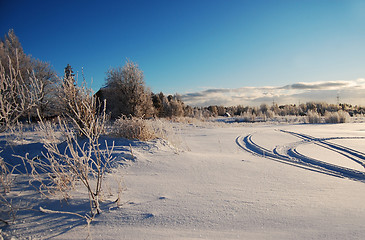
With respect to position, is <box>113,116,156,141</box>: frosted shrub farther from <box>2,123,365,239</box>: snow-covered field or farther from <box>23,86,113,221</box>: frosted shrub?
<box>23,86,113,221</box>: frosted shrub

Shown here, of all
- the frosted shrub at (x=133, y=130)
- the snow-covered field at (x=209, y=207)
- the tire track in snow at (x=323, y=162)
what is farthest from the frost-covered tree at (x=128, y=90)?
the snow-covered field at (x=209, y=207)

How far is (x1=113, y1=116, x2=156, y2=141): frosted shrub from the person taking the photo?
18.2ft

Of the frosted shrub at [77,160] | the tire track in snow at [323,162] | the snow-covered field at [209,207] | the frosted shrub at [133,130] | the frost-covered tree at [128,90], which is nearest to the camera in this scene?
the snow-covered field at [209,207]

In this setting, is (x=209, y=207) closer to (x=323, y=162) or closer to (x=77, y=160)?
(x=77, y=160)

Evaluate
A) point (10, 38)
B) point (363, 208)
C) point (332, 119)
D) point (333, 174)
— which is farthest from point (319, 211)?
point (10, 38)

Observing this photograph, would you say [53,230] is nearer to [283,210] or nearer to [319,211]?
[283,210]

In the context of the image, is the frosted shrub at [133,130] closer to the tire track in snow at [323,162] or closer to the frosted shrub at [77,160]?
the frosted shrub at [77,160]

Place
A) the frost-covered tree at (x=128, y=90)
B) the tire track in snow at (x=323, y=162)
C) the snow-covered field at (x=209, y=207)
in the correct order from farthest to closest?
the frost-covered tree at (x=128, y=90) → the tire track in snow at (x=323, y=162) → the snow-covered field at (x=209, y=207)

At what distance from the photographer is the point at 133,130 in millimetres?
5605

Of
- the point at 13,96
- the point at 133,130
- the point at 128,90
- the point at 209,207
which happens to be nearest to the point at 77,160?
the point at 13,96

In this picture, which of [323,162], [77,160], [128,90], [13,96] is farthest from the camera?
[128,90]

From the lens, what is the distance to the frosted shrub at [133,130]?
219 inches

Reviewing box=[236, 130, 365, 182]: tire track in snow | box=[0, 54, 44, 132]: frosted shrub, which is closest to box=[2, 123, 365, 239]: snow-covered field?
box=[236, 130, 365, 182]: tire track in snow

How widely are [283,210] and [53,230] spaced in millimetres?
2190
